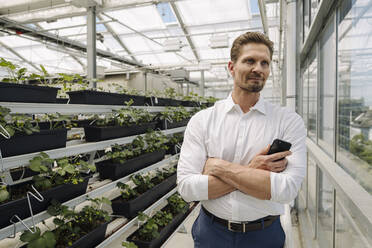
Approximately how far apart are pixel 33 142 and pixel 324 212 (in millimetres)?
2371

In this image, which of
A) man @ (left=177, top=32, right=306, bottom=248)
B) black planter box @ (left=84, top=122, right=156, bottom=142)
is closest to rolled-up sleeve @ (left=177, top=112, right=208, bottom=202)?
man @ (left=177, top=32, right=306, bottom=248)

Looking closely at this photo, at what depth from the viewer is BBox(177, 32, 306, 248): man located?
109 cm

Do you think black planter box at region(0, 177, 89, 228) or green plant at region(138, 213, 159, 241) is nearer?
black planter box at region(0, 177, 89, 228)

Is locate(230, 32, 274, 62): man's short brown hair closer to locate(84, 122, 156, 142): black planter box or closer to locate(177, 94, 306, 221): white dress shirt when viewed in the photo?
locate(177, 94, 306, 221): white dress shirt

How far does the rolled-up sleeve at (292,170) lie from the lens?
3.48ft

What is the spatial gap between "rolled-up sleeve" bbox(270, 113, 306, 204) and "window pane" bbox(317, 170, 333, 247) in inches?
43.1

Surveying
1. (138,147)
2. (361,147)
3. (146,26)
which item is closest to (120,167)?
(138,147)

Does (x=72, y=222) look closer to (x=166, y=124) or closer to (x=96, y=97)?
(x=96, y=97)

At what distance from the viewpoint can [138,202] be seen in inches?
93.4

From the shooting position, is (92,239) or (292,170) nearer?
(292,170)

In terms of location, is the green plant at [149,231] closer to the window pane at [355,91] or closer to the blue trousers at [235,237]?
the blue trousers at [235,237]

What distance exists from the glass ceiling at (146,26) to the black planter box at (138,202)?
3201 mm

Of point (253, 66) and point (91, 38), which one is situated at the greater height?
point (91, 38)

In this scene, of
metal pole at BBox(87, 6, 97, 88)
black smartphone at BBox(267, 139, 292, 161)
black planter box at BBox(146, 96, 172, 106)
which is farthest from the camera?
metal pole at BBox(87, 6, 97, 88)
